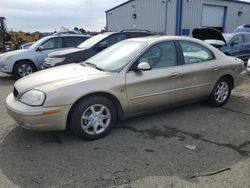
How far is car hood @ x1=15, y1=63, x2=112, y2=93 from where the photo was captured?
3.96 metres

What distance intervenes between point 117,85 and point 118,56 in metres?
0.76

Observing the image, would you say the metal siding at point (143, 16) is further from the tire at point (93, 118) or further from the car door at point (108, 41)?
the tire at point (93, 118)

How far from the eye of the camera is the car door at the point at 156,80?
14.5 feet

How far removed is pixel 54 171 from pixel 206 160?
1.96 m

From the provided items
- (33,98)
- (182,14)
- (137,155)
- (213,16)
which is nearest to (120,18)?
(182,14)

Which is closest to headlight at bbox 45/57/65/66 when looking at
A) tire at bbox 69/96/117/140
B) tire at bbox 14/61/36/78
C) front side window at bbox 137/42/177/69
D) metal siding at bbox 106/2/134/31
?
tire at bbox 14/61/36/78

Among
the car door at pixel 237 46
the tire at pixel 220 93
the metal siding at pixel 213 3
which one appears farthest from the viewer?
the metal siding at pixel 213 3

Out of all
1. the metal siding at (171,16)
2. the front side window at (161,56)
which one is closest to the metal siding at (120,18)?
the metal siding at (171,16)

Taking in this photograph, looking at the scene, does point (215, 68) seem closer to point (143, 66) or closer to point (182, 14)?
point (143, 66)

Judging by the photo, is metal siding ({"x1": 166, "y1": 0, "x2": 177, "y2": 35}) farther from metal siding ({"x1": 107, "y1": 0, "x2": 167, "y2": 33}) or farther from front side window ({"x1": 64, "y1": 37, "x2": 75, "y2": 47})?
front side window ({"x1": 64, "y1": 37, "x2": 75, "y2": 47})

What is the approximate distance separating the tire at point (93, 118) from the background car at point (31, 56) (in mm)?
6471

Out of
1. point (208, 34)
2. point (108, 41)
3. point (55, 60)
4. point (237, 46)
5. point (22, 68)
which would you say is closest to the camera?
point (55, 60)

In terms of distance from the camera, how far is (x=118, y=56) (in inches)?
187

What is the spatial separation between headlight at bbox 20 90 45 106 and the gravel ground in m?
0.67
